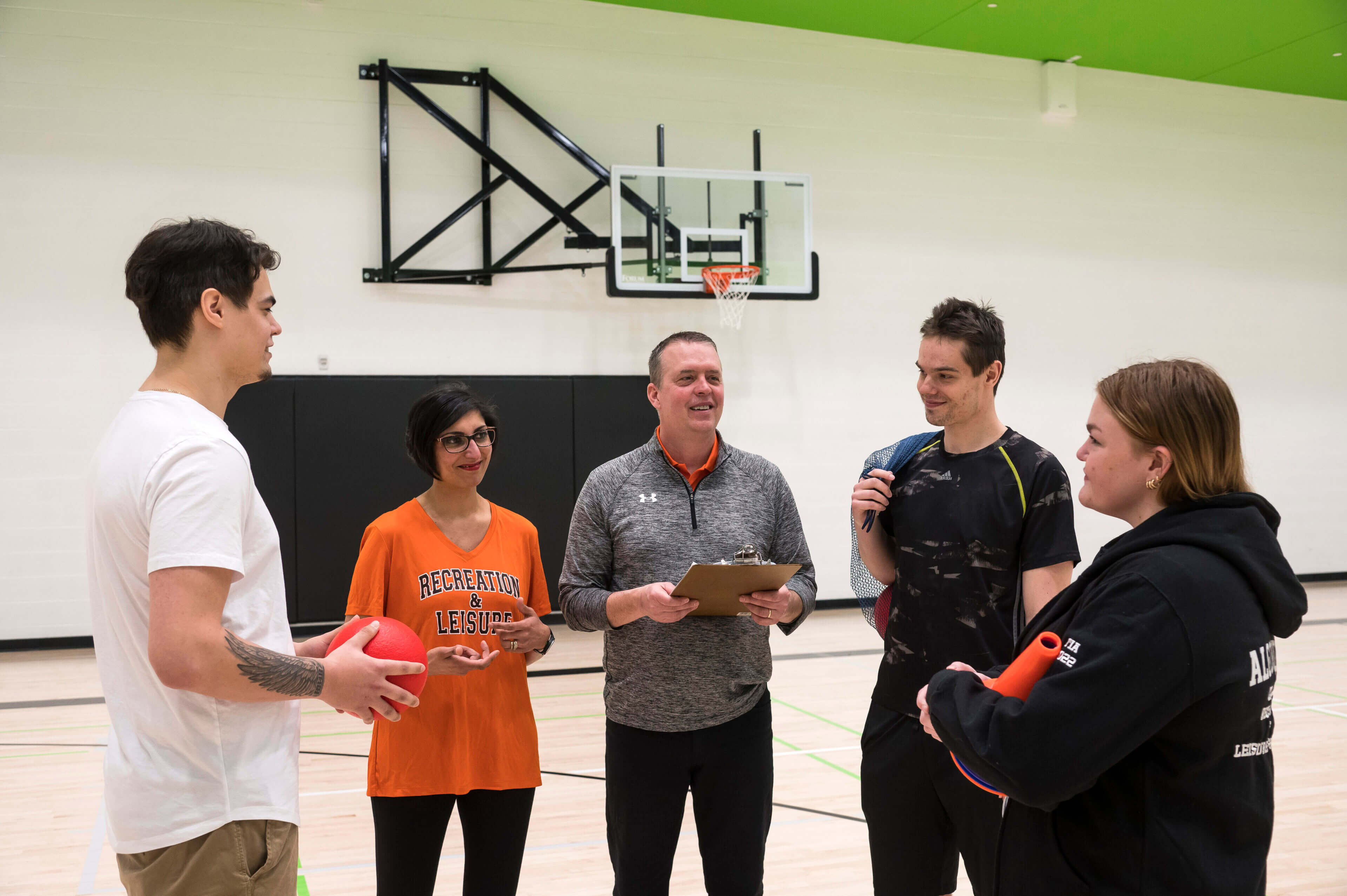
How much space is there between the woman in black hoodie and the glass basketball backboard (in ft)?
19.8

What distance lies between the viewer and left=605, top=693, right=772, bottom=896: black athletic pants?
7.45ft

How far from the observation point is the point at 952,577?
7.43ft

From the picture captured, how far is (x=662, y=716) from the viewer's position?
7.50ft

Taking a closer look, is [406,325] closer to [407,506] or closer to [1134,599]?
[407,506]

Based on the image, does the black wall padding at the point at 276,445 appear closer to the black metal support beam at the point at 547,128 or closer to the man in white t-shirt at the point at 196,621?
the black metal support beam at the point at 547,128

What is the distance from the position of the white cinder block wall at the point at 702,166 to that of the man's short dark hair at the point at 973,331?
A: 586 centimetres

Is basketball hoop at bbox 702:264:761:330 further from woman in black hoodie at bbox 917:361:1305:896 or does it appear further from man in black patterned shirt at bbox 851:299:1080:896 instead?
woman in black hoodie at bbox 917:361:1305:896

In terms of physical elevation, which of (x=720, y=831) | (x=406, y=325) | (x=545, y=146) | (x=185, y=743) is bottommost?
(x=720, y=831)

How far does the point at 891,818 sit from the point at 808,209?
6.14m

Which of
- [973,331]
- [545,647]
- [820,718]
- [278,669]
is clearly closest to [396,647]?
[278,669]

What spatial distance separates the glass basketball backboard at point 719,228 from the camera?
7.42 metres

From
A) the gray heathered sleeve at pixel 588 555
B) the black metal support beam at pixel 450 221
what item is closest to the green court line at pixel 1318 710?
the gray heathered sleeve at pixel 588 555

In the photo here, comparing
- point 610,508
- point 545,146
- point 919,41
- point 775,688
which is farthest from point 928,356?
point 919,41

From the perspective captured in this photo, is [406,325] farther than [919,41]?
No
